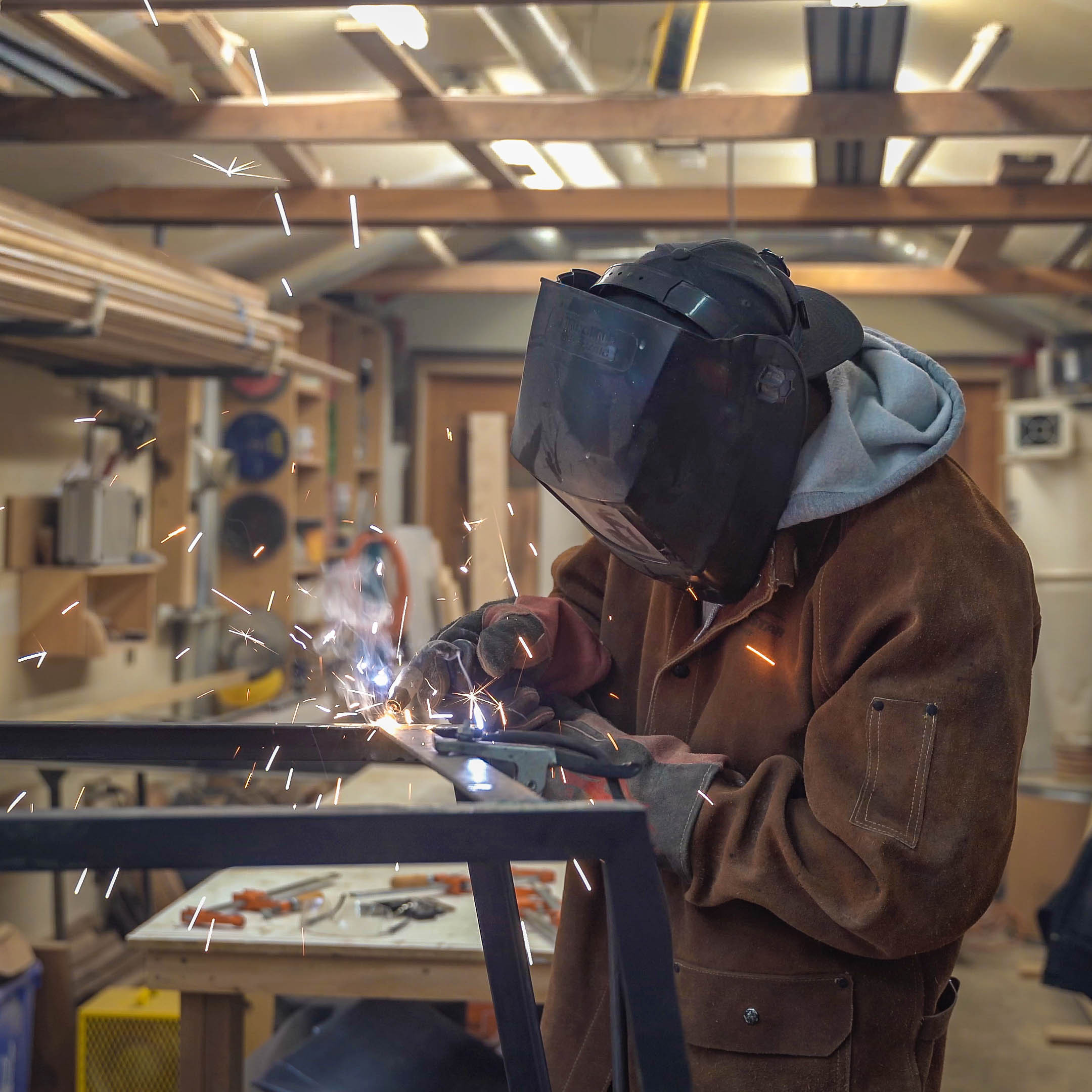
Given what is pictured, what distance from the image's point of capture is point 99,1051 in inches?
113

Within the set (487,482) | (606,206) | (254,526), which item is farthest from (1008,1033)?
(487,482)

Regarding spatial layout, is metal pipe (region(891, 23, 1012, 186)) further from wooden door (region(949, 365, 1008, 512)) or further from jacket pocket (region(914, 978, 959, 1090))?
wooden door (region(949, 365, 1008, 512))

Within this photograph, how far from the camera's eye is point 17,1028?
9.31 feet

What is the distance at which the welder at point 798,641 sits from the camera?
1.14m

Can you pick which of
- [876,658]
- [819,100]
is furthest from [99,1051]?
[819,100]

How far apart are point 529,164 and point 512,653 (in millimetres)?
3894

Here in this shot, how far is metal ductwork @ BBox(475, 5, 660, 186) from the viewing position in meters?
3.83

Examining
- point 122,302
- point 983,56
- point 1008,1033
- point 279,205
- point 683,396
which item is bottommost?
point 1008,1033

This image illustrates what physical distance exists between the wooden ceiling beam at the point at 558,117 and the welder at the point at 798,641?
1715 millimetres

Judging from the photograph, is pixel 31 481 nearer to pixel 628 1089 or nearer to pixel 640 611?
pixel 640 611

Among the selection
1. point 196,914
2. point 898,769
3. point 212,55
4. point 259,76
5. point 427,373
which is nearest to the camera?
point 898,769

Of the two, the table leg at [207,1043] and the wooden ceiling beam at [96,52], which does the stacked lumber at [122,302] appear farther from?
the table leg at [207,1043]

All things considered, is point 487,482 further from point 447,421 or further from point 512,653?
point 512,653

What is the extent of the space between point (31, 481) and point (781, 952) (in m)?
3.01
